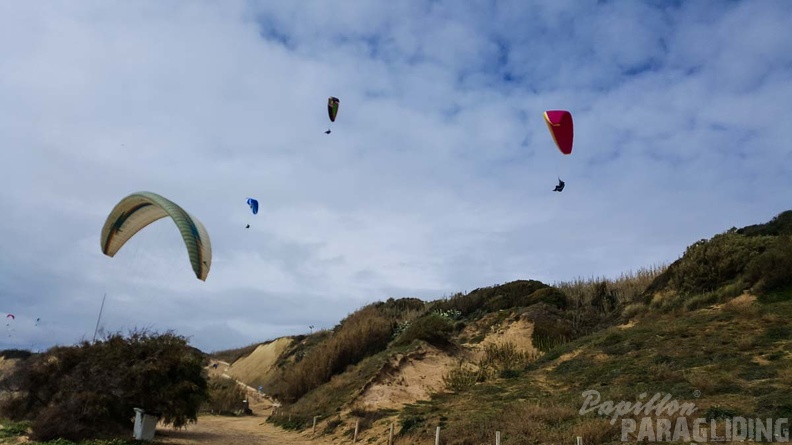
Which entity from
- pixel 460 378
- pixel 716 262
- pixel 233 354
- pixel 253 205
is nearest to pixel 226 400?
pixel 253 205

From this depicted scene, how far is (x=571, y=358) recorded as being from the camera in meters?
16.6

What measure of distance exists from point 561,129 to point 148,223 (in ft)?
48.4

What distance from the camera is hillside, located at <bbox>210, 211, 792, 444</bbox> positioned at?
34.3 ft

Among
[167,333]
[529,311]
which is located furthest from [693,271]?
[167,333]

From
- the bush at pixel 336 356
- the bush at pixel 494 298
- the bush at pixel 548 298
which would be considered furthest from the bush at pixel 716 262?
the bush at pixel 336 356

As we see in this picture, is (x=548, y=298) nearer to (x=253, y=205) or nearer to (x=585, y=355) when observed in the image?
(x=585, y=355)

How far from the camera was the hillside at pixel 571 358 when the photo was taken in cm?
1045

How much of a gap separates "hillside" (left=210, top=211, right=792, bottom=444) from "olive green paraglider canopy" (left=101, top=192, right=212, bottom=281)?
680 cm

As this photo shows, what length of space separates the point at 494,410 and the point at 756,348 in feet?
21.3

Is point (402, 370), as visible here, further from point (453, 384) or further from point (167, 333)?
point (167, 333)

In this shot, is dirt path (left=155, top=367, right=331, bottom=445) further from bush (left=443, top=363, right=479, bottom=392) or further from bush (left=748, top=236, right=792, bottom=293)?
bush (left=748, top=236, right=792, bottom=293)

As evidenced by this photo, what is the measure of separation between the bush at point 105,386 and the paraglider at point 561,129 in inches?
490

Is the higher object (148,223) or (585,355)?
(148,223)

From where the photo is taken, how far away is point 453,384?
17.9 m
